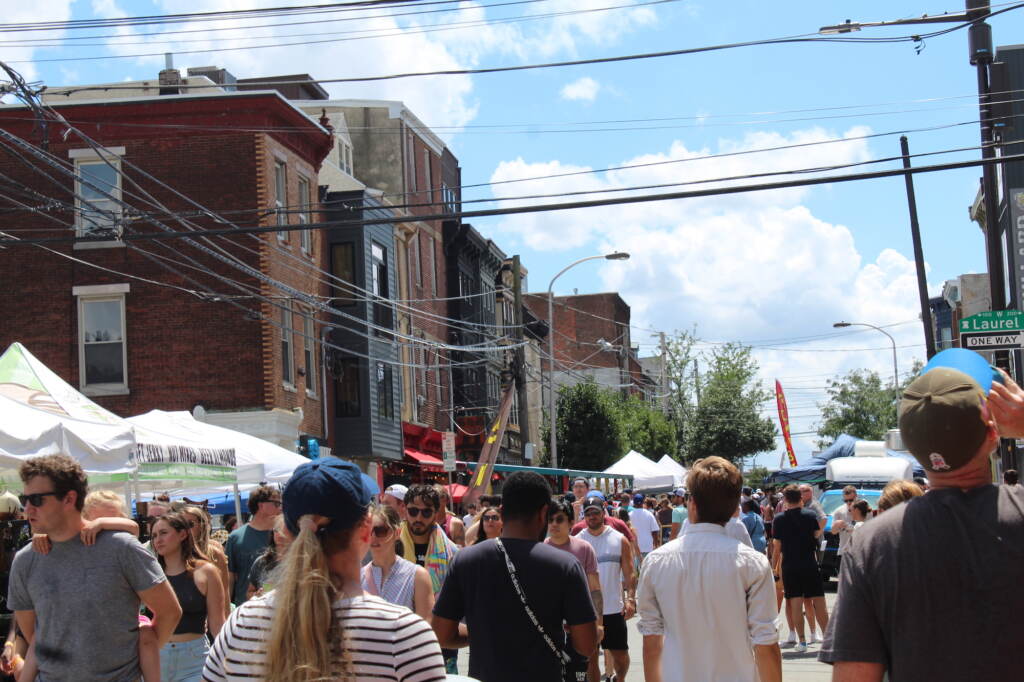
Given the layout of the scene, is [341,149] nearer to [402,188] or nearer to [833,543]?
[402,188]

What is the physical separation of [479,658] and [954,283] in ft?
220

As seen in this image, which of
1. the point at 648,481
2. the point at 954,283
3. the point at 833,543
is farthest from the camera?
the point at 954,283

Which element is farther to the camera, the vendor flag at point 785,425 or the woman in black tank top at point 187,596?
the vendor flag at point 785,425

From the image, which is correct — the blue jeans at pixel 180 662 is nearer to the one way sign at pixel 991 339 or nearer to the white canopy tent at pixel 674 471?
the one way sign at pixel 991 339

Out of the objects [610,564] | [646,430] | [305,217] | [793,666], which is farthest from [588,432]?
[610,564]

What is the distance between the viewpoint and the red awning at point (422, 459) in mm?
40062

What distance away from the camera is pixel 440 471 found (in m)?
42.8

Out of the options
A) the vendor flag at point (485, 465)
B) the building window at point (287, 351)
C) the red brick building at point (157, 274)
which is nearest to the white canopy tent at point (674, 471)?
the building window at point (287, 351)

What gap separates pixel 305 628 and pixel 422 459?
124 ft

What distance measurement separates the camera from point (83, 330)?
100ft

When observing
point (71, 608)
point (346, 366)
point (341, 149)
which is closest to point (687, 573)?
point (71, 608)

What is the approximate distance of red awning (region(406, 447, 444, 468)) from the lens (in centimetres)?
4006

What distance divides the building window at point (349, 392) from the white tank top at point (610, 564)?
24623mm

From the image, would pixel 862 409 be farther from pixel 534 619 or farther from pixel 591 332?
pixel 534 619
